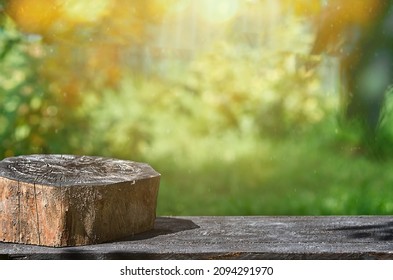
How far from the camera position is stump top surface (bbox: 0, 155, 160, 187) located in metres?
3.99

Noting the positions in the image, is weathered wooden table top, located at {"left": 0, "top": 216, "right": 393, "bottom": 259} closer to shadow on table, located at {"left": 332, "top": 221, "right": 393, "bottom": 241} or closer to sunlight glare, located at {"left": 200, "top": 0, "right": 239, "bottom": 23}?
shadow on table, located at {"left": 332, "top": 221, "right": 393, "bottom": 241}

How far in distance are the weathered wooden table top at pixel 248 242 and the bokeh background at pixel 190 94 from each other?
71cm

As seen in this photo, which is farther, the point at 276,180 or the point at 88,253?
the point at 276,180

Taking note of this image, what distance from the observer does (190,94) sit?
5.46 m

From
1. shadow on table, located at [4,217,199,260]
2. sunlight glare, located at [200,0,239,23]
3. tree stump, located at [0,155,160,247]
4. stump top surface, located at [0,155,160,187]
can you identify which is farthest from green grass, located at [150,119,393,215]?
shadow on table, located at [4,217,199,260]

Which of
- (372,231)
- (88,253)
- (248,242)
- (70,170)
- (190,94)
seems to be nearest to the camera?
(88,253)

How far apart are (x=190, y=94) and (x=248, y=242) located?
5.44 ft

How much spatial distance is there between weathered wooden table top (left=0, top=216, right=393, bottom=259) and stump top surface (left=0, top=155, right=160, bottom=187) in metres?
0.32

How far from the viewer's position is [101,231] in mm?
4031

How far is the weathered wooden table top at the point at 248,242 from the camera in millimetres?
3797

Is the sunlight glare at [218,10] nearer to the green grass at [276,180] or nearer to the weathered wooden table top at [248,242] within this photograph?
the green grass at [276,180]

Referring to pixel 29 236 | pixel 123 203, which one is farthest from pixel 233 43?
pixel 29 236

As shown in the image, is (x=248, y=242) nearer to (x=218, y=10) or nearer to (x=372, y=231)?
(x=372, y=231)

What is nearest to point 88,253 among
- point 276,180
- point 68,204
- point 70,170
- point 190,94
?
point 68,204
